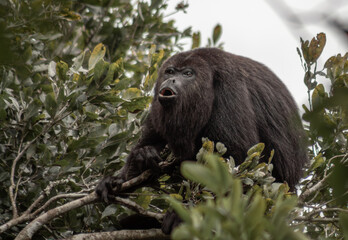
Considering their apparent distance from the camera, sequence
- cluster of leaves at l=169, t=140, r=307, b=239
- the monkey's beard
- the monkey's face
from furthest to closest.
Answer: the monkey's beard < the monkey's face < cluster of leaves at l=169, t=140, r=307, b=239

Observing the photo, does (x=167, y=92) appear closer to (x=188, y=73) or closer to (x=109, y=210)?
(x=188, y=73)

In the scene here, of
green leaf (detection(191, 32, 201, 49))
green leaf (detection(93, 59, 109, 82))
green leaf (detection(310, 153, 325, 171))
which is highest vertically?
green leaf (detection(191, 32, 201, 49))

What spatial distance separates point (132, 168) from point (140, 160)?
0.93 feet

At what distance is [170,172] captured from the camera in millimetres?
3658

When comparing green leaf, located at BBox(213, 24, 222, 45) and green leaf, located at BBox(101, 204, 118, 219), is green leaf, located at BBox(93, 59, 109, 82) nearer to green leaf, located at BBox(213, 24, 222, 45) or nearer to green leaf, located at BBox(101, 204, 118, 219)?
green leaf, located at BBox(101, 204, 118, 219)

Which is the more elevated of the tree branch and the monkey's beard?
the monkey's beard

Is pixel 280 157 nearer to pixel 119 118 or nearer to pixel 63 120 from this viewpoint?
pixel 119 118

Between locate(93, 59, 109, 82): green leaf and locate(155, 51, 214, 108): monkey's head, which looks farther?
locate(155, 51, 214, 108): monkey's head

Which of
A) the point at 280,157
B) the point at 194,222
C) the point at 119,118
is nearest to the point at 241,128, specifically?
the point at 280,157

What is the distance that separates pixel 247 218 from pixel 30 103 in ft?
9.28

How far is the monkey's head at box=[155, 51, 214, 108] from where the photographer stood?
4.07m

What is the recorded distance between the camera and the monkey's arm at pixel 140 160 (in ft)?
11.3

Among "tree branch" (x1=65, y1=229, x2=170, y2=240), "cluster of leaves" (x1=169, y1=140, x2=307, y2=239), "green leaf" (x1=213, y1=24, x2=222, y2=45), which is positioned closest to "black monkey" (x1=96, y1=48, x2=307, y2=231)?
"tree branch" (x1=65, y1=229, x2=170, y2=240)

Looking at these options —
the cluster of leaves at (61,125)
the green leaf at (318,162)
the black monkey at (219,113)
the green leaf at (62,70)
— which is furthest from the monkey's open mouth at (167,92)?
the green leaf at (318,162)
